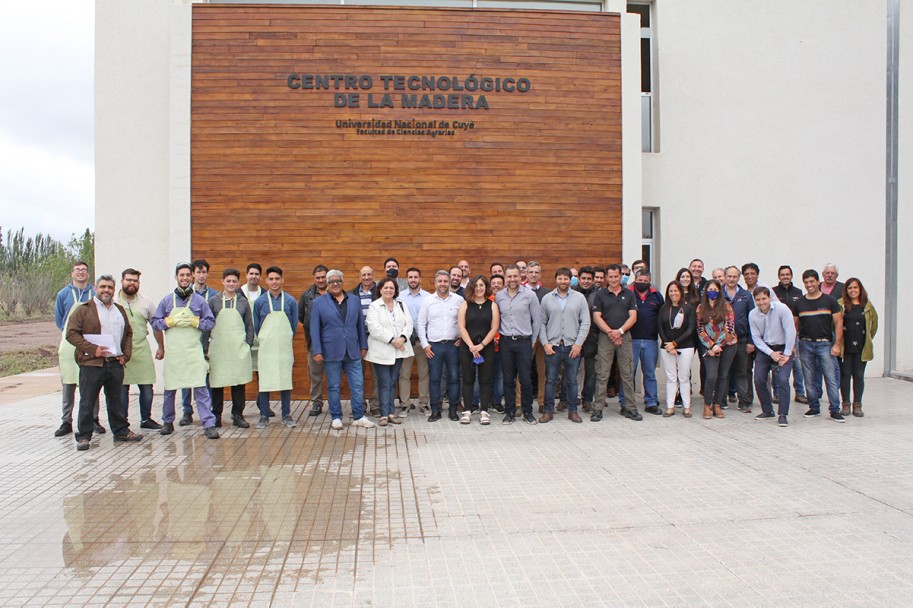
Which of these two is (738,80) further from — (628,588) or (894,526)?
(628,588)

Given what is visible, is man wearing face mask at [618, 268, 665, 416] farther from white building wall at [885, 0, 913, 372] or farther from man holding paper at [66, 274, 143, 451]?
white building wall at [885, 0, 913, 372]

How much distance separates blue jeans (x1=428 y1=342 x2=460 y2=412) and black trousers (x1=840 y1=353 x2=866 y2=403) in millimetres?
4853

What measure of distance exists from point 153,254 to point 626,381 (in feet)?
24.1

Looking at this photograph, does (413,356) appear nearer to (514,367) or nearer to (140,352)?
(514,367)

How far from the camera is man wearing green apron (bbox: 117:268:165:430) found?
7527mm

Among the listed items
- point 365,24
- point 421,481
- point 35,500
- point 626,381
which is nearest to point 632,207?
point 626,381

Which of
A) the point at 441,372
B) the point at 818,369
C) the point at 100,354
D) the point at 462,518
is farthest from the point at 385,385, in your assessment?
the point at 818,369

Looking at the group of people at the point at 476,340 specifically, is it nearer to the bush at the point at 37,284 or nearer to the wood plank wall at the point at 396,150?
the wood plank wall at the point at 396,150

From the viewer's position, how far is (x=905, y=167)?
11719 mm

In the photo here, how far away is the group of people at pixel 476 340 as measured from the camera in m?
7.45

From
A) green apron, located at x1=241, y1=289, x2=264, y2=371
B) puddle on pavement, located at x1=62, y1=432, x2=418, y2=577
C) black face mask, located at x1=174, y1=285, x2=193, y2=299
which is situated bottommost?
puddle on pavement, located at x1=62, y1=432, x2=418, y2=577

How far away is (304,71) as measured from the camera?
9.64 m

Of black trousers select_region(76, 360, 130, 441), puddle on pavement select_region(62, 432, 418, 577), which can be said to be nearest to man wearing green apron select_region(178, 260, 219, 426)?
black trousers select_region(76, 360, 130, 441)

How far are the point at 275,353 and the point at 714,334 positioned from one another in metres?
5.48
